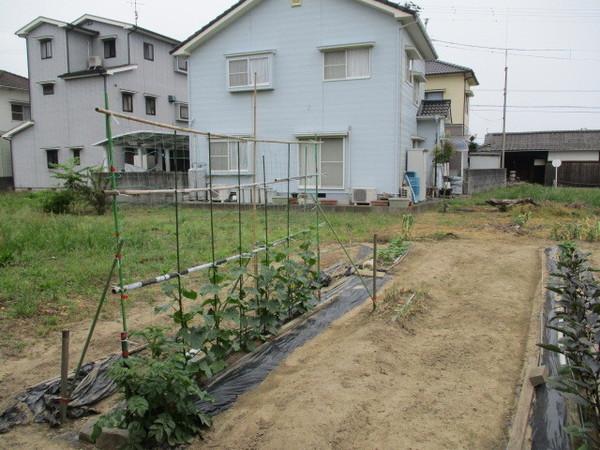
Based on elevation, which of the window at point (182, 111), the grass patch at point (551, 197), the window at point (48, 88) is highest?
the window at point (48, 88)

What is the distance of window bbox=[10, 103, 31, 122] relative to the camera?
84.0 ft

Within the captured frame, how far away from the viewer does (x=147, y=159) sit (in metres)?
20.9

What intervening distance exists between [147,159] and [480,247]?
1604 cm

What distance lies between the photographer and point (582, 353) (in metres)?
2.59

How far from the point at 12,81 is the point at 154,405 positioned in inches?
1120

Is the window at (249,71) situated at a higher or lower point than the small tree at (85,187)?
higher

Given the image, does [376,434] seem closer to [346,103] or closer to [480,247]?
[480,247]

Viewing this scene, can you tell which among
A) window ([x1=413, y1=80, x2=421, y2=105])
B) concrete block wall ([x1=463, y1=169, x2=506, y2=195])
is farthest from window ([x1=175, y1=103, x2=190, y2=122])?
concrete block wall ([x1=463, y1=169, x2=506, y2=195])

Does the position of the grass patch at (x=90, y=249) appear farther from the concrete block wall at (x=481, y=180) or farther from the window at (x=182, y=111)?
the window at (x=182, y=111)

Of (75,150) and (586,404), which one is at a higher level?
(75,150)

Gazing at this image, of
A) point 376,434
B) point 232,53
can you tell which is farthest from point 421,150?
point 376,434

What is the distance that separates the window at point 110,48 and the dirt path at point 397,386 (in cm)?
2119

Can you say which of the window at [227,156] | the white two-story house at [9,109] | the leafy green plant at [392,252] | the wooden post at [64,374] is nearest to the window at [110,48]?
the white two-story house at [9,109]

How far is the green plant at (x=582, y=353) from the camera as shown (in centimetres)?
242
